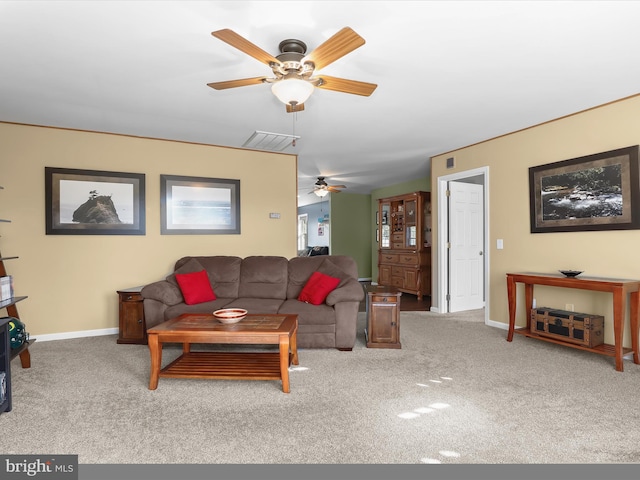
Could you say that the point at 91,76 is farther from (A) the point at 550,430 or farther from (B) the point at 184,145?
(A) the point at 550,430

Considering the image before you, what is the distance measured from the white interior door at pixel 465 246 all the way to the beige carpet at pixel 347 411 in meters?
2.15

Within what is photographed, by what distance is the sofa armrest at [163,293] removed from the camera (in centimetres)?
375

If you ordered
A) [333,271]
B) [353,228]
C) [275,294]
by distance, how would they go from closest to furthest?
[333,271] < [275,294] < [353,228]

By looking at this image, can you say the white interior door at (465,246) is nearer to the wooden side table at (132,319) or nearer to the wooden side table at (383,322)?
the wooden side table at (383,322)

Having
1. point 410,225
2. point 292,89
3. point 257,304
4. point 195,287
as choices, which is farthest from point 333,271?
point 410,225

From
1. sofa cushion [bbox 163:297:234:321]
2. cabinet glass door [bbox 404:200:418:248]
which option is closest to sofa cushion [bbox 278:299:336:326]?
sofa cushion [bbox 163:297:234:321]

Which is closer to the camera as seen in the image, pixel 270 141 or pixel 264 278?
pixel 264 278

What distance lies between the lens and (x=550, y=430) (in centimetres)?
210

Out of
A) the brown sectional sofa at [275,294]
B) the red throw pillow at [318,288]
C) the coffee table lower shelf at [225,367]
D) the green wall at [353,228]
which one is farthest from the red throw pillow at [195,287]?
the green wall at [353,228]

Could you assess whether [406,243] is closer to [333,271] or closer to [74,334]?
[333,271]

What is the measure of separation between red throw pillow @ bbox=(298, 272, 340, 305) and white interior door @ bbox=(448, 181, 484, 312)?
250 centimetres

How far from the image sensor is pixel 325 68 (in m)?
2.92

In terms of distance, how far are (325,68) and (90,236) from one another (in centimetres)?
347

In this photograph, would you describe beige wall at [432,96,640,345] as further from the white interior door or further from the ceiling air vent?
the ceiling air vent
